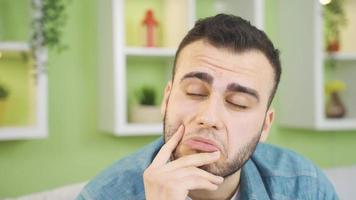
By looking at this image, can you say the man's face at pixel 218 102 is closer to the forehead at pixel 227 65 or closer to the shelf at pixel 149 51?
the forehead at pixel 227 65

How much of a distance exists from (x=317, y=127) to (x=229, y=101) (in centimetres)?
101

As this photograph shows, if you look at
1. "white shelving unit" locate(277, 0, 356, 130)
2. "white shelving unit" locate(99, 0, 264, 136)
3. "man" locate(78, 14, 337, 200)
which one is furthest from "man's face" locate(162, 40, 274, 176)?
"white shelving unit" locate(277, 0, 356, 130)

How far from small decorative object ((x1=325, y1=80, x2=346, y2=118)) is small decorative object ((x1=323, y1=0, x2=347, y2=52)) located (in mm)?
164

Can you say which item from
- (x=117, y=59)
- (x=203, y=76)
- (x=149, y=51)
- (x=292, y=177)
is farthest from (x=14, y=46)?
(x=292, y=177)

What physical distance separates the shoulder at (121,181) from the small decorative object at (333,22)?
1131mm

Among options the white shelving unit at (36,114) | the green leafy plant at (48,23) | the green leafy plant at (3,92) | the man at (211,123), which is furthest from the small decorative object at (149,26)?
the man at (211,123)

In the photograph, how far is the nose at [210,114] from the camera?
40.2 inches

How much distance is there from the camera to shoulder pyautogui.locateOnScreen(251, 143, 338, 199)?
51.9 inches

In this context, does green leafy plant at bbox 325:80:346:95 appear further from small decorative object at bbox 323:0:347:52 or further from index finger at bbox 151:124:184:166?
index finger at bbox 151:124:184:166

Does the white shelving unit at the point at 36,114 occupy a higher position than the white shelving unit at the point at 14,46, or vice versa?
the white shelving unit at the point at 14,46

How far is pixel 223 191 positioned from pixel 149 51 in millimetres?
743

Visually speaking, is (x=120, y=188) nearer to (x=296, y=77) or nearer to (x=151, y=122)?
(x=151, y=122)

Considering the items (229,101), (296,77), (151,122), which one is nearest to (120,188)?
(229,101)

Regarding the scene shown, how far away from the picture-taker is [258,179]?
1.31m
